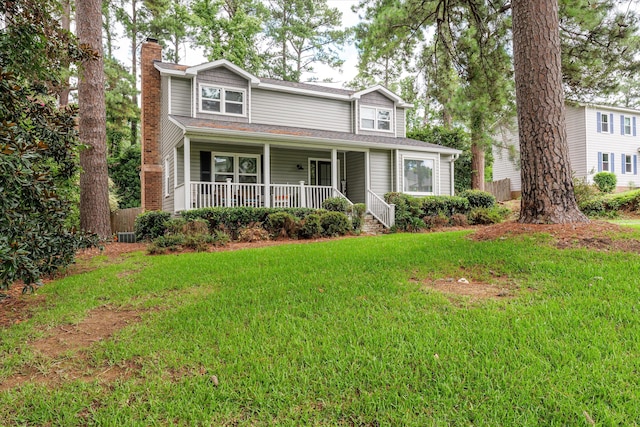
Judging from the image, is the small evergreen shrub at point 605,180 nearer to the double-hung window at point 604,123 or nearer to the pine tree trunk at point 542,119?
the double-hung window at point 604,123

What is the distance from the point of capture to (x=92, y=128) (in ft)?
32.6

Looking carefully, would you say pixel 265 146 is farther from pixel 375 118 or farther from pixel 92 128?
pixel 375 118

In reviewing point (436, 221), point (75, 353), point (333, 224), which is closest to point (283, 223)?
point (333, 224)

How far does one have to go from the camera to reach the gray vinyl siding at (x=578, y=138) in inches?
878

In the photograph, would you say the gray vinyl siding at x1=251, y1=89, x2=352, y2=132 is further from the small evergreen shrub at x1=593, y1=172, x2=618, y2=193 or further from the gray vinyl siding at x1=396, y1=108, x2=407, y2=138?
the small evergreen shrub at x1=593, y1=172, x2=618, y2=193

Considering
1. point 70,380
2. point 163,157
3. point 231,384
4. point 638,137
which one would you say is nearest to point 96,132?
point 163,157

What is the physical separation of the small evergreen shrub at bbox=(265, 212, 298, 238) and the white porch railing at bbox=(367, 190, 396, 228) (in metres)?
3.58

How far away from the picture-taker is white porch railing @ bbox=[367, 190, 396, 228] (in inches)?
480

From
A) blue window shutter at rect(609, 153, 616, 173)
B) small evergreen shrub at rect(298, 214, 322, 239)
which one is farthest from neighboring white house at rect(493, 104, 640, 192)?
small evergreen shrub at rect(298, 214, 322, 239)

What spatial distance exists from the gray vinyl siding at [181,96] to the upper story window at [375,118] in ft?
23.9

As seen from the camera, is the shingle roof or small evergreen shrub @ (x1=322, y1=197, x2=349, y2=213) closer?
the shingle roof

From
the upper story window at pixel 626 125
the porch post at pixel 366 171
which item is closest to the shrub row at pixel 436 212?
the porch post at pixel 366 171

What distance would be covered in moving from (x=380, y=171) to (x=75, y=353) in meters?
13.0

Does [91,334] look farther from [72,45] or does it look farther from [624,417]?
[72,45]
